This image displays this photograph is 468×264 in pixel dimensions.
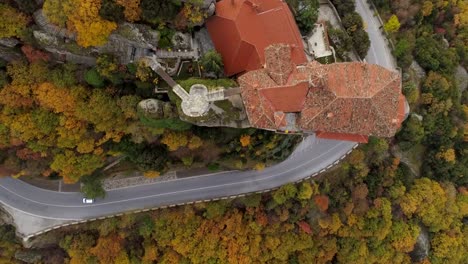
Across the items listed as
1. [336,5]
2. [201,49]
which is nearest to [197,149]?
[201,49]

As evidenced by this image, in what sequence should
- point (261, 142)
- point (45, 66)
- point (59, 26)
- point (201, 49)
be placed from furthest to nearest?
1. point (261, 142)
2. point (201, 49)
3. point (45, 66)
4. point (59, 26)

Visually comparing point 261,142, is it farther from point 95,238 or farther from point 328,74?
point 95,238

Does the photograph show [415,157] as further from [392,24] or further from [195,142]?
[195,142]

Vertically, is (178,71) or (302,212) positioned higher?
(178,71)

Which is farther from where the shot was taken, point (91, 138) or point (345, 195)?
point (345, 195)

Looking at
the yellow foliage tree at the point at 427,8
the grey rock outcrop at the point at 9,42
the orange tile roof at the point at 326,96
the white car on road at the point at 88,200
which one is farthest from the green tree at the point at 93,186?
the yellow foliage tree at the point at 427,8

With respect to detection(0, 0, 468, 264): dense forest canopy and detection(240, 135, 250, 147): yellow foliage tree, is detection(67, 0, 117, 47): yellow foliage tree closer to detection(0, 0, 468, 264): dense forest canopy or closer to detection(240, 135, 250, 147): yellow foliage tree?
detection(0, 0, 468, 264): dense forest canopy

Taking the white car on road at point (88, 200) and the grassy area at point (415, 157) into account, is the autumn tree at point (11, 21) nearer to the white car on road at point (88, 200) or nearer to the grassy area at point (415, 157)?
the white car on road at point (88, 200)

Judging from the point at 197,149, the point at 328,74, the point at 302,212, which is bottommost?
the point at 302,212
